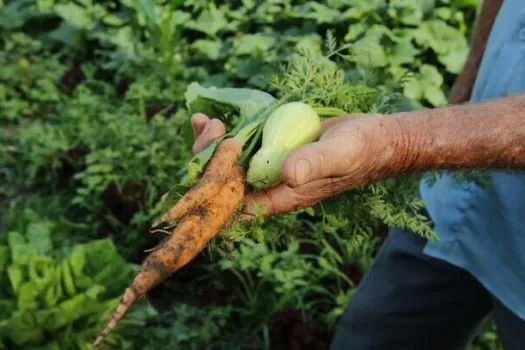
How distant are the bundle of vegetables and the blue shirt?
0.68 feet

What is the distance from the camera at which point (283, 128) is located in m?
1.70

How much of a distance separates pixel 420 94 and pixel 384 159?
10.3 feet

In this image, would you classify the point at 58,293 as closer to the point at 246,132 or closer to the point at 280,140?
the point at 246,132

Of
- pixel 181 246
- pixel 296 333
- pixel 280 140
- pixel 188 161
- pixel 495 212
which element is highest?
pixel 280 140

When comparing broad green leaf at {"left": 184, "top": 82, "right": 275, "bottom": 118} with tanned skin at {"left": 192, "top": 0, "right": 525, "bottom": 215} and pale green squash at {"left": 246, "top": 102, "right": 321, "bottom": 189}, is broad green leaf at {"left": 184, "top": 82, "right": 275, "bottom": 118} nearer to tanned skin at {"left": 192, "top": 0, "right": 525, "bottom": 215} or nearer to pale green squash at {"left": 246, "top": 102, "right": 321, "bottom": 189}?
pale green squash at {"left": 246, "top": 102, "right": 321, "bottom": 189}

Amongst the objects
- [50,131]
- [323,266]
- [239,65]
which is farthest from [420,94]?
[50,131]

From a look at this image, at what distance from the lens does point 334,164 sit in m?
1.50

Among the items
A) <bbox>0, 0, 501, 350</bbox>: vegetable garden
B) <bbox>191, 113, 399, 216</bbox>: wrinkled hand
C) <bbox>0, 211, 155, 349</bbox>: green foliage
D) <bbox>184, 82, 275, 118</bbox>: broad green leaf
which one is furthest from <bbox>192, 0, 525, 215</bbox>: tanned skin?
<bbox>0, 211, 155, 349</bbox>: green foliage

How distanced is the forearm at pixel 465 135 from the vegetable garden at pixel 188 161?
196mm

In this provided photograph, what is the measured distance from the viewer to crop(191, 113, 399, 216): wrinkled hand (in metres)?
1.48

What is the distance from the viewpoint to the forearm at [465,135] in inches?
62.2

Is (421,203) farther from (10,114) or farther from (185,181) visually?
(10,114)

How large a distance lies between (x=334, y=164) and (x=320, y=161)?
30 millimetres

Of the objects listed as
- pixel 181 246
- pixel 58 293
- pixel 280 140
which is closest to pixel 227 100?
pixel 280 140
